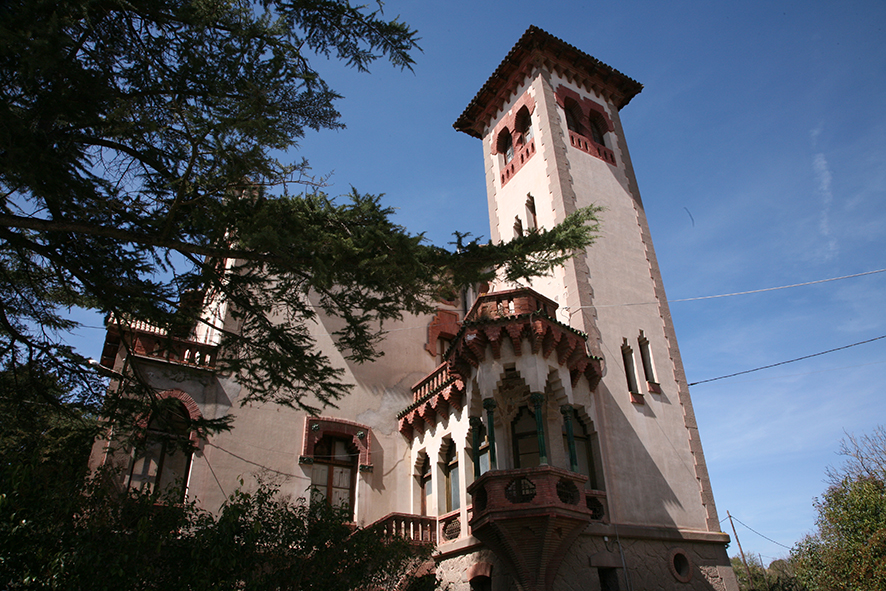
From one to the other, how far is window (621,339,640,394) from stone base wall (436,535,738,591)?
12.1 ft

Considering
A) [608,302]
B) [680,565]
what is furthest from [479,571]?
[608,302]

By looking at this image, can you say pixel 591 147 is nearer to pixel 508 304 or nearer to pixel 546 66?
pixel 546 66

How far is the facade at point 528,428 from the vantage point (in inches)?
472

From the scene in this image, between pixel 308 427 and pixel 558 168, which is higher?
pixel 558 168

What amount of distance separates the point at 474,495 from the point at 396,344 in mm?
7180

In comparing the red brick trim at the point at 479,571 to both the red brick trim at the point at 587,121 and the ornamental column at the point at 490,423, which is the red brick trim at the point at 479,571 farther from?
the red brick trim at the point at 587,121


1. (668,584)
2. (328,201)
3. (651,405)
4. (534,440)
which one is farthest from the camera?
(651,405)

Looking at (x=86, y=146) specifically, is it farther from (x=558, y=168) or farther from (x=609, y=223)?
(x=609, y=223)

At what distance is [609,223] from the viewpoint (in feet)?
58.2

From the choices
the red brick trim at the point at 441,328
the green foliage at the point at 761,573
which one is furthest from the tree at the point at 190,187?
the green foliage at the point at 761,573

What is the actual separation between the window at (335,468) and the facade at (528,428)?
4 cm

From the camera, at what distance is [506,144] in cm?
2180

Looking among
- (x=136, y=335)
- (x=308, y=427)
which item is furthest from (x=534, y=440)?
(x=136, y=335)

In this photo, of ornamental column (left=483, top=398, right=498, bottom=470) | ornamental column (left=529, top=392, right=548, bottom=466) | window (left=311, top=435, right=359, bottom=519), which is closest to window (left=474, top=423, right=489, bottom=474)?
ornamental column (left=483, top=398, right=498, bottom=470)
